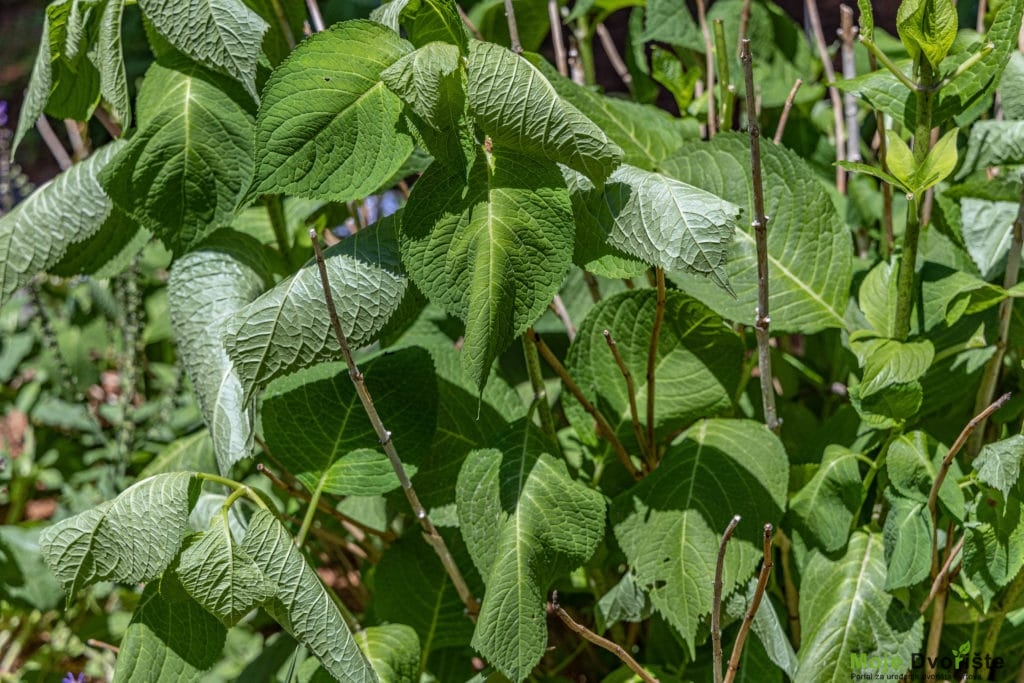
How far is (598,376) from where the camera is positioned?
0.84 meters

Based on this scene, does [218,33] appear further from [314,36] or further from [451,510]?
[451,510]

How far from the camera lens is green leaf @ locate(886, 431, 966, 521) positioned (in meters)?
0.71

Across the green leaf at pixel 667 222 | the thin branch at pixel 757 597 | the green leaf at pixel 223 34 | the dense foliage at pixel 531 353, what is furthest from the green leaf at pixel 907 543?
the green leaf at pixel 223 34

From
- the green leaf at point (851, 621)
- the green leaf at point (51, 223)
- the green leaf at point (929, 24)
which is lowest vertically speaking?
the green leaf at point (851, 621)

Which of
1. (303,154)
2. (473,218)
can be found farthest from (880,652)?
(303,154)

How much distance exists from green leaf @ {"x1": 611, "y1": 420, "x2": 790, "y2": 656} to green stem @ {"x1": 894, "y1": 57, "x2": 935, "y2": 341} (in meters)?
0.14

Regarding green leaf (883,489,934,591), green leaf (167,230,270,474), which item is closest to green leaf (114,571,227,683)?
green leaf (167,230,270,474)

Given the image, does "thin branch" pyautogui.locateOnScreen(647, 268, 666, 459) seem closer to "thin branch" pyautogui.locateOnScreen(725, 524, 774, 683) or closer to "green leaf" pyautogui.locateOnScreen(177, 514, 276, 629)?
"thin branch" pyautogui.locateOnScreen(725, 524, 774, 683)

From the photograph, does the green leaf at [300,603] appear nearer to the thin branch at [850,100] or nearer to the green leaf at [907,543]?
the green leaf at [907,543]

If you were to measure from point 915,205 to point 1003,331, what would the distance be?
0.51ft

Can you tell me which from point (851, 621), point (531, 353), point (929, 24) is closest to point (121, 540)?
point (531, 353)

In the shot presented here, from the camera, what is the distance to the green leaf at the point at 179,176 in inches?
30.0

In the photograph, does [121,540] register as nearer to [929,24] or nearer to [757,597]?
[757,597]

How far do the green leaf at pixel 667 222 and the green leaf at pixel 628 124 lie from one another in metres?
0.17
